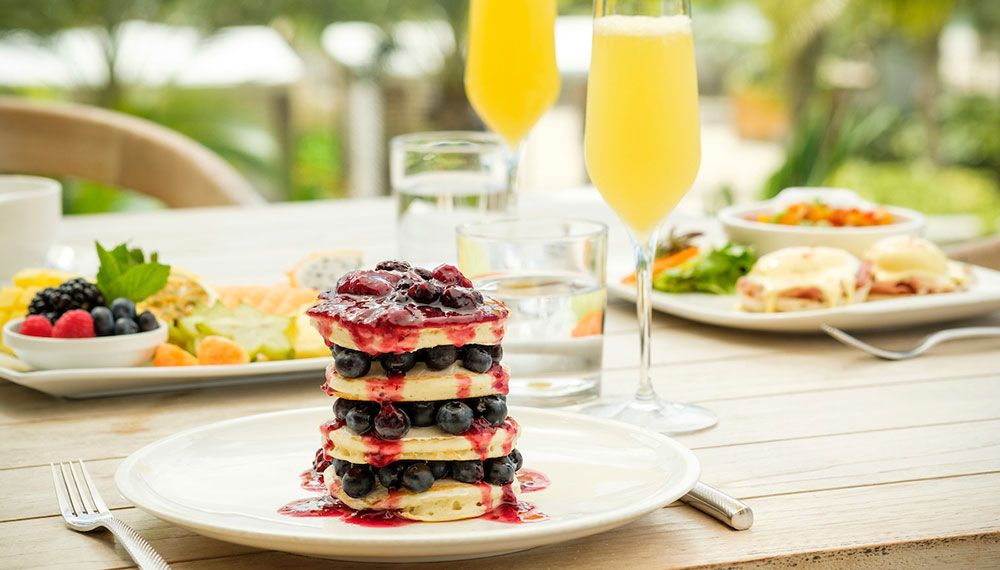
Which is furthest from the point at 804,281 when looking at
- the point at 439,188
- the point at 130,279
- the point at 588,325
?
the point at 130,279

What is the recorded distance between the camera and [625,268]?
1980 mm

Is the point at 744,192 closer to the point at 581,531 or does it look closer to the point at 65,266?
the point at 65,266

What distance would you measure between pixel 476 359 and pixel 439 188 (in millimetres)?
962

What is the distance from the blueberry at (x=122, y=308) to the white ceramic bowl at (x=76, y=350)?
3 centimetres

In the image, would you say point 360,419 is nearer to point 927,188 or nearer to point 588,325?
point 588,325

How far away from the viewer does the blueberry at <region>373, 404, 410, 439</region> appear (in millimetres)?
944

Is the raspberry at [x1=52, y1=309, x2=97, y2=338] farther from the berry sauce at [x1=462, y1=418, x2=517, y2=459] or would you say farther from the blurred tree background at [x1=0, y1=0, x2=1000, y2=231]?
the blurred tree background at [x1=0, y1=0, x2=1000, y2=231]

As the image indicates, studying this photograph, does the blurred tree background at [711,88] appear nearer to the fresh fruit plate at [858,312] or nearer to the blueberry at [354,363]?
the fresh fruit plate at [858,312]

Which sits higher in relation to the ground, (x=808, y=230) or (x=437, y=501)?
(x=808, y=230)

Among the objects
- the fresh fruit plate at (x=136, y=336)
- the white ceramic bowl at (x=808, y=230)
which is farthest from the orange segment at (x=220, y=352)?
the white ceramic bowl at (x=808, y=230)

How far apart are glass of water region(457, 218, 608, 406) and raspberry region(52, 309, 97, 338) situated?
47 centimetres

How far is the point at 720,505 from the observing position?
Result: 100 cm

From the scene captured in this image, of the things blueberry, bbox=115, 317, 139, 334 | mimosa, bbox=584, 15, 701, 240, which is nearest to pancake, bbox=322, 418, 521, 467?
mimosa, bbox=584, 15, 701, 240

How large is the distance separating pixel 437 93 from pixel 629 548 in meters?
8.03
